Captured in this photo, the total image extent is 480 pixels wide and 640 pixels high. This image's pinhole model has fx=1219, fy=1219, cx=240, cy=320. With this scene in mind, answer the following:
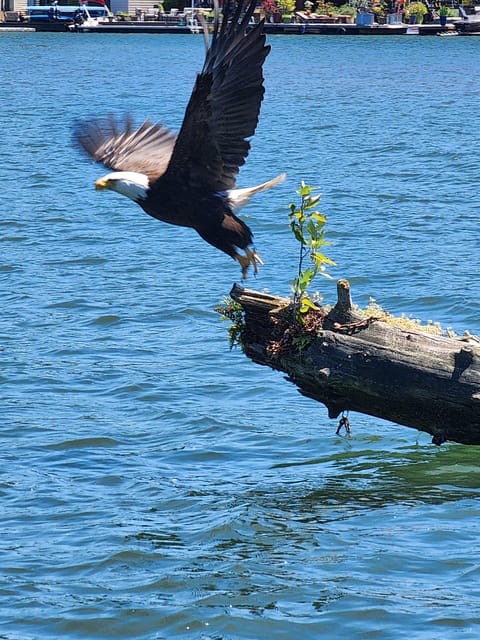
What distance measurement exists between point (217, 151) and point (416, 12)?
77507 millimetres

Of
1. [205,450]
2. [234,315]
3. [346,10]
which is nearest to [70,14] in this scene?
[346,10]

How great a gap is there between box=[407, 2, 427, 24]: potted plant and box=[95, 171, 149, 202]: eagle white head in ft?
252

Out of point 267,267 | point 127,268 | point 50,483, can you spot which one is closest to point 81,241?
point 127,268

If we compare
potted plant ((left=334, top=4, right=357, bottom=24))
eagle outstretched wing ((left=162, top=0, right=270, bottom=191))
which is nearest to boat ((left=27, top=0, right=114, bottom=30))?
potted plant ((left=334, top=4, right=357, bottom=24))

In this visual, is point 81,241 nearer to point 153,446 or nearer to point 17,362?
point 17,362

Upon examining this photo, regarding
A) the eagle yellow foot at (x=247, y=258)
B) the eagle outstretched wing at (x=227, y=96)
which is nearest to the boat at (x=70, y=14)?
the eagle yellow foot at (x=247, y=258)

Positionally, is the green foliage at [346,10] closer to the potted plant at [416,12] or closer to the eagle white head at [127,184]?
the potted plant at [416,12]

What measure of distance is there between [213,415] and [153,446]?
2.48 ft

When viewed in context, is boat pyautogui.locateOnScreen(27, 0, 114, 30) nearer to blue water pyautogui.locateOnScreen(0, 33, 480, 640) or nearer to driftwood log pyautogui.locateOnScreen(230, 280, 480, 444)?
blue water pyautogui.locateOnScreen(0, 33, 480, 640)

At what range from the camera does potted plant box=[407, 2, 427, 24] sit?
80625 millimetres

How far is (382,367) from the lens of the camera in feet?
21.1

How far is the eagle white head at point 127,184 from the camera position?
22.2 feet

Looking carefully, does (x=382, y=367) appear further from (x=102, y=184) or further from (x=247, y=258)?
(x=102, y=184)

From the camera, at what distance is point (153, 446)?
830cm
